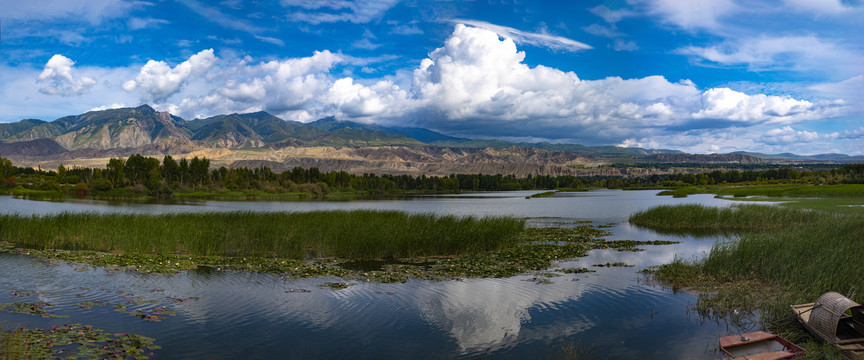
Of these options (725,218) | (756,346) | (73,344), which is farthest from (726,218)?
(73,344)

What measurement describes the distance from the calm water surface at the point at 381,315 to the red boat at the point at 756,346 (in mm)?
617

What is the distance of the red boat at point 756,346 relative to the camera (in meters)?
11.8

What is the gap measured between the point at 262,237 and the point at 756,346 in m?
23.0

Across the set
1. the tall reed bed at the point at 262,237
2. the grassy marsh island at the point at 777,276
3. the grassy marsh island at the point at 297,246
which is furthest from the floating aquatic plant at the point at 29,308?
the grassy marsh island at the point at 777,276

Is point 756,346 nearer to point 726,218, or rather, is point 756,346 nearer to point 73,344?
point 73,344

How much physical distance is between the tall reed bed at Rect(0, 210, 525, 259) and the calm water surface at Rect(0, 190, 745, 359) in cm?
577

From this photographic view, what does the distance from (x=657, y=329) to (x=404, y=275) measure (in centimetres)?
1022

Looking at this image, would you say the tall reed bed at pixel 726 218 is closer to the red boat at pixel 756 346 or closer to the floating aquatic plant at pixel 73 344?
the red boat at pixel 756 346

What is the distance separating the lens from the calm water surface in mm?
12516

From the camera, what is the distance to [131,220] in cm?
3284

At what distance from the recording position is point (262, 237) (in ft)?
90.0

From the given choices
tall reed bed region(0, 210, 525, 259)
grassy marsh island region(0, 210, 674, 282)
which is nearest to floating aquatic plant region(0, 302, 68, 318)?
grassy marsh island region(0, 210, 674, 282)

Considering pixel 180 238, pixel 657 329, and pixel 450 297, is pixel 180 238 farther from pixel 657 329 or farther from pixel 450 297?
pixel 657 329

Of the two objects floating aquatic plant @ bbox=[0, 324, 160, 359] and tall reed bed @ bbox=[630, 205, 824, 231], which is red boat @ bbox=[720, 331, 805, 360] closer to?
floating aquatic plant @ bbox=[0, 324, 160, 359]
